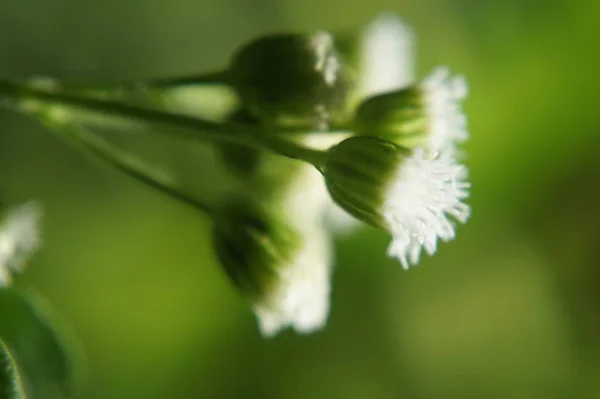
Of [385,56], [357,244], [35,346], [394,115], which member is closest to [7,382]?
[35,346]

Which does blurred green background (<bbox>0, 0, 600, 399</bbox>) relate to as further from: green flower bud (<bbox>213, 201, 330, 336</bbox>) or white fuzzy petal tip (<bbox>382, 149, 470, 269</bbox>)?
white fuzzy petal tip (<bbox>382, 149, 470, 269</bbox>)

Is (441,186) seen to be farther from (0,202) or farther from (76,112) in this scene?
(0,202)

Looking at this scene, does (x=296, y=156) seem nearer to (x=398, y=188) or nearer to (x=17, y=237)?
(x=398, y=188)

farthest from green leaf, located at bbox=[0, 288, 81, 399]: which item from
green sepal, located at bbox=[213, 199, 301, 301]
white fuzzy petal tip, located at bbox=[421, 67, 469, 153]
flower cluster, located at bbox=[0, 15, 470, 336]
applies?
white fuzzy petal tip, located at bbox=[421, 67, 469, 153]

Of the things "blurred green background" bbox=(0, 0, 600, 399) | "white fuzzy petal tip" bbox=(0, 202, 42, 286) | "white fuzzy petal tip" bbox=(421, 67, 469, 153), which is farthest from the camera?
"blurred green background" bbox=(0, 0, 600, 399)

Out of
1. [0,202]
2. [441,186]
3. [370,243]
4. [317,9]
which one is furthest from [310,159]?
[317,9]

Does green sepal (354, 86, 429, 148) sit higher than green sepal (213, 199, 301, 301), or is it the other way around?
green sepal (354, 86, 429, 148)

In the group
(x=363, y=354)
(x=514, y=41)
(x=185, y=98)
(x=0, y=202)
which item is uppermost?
(x=514, y=41)
